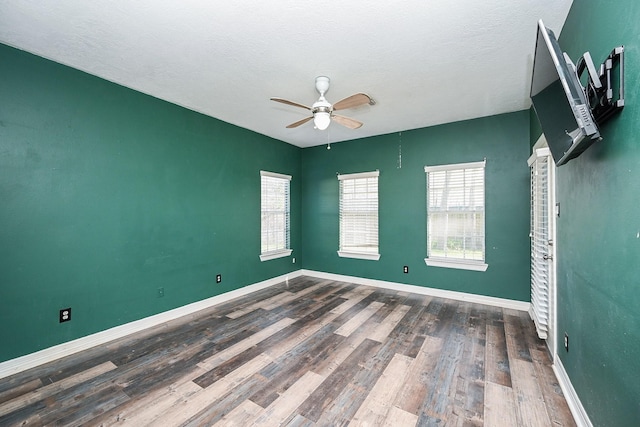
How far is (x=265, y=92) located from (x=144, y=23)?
4.37 feet

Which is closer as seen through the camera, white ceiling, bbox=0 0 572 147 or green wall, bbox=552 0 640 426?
green wall, bbox=552 0 640 426

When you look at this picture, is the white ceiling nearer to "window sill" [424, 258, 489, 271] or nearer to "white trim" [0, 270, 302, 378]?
"window sill" [424, 258, 489, 271]

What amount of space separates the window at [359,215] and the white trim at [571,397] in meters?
2.90

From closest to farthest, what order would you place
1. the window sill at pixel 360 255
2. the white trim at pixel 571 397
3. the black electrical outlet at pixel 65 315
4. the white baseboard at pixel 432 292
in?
the white trim at pixel 571 397 < the black electrical outlet at pixel 65 315 < the white baseboard at pixel 432 292 < the window sill at pixel 360 255

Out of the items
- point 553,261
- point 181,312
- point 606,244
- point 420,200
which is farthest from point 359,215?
point 606,244

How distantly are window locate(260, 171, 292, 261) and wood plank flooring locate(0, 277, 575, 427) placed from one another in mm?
1682

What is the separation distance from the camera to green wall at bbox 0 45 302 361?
2369 millimetres

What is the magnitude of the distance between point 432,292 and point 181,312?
149 inches

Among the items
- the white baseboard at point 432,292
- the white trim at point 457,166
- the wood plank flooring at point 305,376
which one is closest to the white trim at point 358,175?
the white trim at point 457,166

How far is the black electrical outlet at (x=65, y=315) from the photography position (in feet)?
8.52

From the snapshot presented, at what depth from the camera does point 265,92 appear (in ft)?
10.4

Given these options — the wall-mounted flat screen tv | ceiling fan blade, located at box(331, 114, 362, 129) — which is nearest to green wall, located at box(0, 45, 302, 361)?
ceiling fan blade, located at box(331, 114, 362, 129)

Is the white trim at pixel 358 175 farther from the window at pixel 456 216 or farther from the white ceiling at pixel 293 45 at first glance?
the white ceiling at pixel 293 45

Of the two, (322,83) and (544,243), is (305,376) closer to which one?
(544,243)
